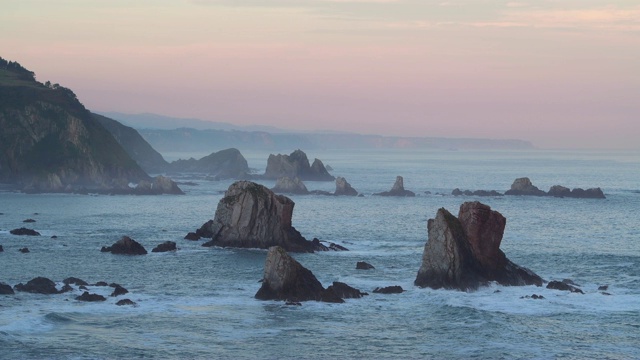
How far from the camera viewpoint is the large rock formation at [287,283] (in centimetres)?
7412

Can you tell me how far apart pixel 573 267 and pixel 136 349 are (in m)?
49.7

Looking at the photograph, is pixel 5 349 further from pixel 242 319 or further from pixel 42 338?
pixel 242 319

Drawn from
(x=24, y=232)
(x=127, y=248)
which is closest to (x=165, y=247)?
(x=127, y=248)

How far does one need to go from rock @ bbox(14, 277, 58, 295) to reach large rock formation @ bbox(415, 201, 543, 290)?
2956 cm

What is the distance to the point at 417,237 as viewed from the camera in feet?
404

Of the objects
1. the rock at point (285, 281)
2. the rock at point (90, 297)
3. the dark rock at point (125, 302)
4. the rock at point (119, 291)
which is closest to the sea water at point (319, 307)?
the dark rock at point (125, 302)

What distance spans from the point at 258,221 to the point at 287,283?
3227 centimetres

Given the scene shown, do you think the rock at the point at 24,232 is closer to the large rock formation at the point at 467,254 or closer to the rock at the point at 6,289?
the rock at the point at 6,289

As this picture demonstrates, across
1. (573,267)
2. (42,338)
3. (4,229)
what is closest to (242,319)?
(42,338)

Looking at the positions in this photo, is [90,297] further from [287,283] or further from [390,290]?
[390,290]

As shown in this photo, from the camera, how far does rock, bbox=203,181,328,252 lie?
105000 mm

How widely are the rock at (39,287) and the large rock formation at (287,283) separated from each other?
1607 cm

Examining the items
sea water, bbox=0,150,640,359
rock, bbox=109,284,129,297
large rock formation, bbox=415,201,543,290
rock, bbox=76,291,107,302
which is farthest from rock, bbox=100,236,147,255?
large rock formation, bbox=415,201,543,290

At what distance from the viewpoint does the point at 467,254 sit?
3150 inches
